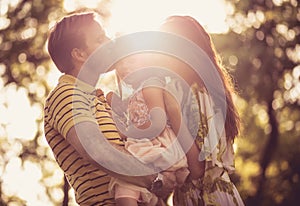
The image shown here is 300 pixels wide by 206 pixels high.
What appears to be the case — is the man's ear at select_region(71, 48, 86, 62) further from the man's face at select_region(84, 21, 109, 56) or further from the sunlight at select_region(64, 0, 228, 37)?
the sunlight at select_region(64, 0, 228, 37)

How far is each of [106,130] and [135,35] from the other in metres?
0.72

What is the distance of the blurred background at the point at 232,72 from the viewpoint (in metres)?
25.3

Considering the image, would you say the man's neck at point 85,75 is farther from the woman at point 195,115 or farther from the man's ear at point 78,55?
the woman at point 195,115

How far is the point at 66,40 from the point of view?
5871mm

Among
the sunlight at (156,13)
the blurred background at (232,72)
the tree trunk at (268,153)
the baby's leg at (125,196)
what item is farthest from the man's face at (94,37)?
the tree trunk at (268,153)

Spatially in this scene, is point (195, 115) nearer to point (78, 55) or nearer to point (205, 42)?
point (205, 42)

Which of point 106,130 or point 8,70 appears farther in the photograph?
point 8,70

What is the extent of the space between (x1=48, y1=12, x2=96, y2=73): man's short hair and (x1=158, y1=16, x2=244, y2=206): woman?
562mm

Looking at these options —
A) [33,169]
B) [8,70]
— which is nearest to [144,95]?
[8,70]

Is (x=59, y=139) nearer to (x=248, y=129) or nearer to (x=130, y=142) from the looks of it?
(x=130, y=142)

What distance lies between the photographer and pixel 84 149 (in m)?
5.38

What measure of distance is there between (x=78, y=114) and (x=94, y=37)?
0.75 m

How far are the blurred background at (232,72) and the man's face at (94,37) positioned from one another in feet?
49.1

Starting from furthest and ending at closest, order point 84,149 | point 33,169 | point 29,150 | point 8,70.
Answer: point 33,169, point 29,150, point 8,70, point 84,149
